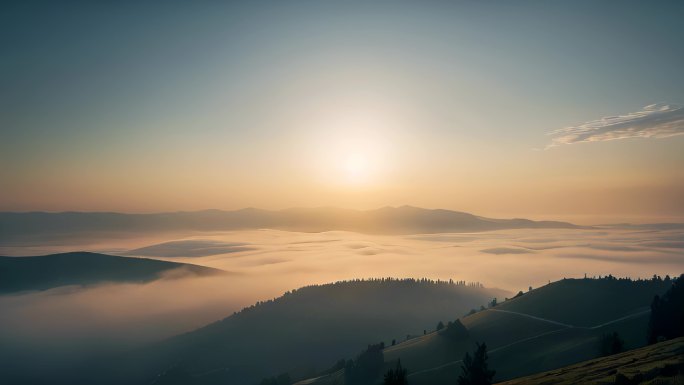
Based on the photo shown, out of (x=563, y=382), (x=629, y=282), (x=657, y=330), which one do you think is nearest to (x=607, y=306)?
(x=629, y=282)

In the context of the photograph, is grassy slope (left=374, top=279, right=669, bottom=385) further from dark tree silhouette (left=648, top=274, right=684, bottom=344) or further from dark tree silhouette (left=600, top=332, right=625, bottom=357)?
dark tree silhouette (left=648, top=274, right=684, bottom=344)

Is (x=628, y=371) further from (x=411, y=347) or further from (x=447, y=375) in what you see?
(x=411, y=347)

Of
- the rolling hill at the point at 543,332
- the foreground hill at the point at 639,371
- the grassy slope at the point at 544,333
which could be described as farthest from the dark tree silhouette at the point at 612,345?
the foreground hill at the point at 639,371

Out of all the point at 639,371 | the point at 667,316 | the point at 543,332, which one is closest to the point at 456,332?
the point at 543,332

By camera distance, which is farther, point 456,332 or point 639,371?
point 456,332

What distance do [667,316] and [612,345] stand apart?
62.7 ft

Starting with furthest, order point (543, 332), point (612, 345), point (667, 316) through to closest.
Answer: point (543, 332) < point (667, 316) < point (612, 345)

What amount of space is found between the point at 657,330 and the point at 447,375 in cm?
6342

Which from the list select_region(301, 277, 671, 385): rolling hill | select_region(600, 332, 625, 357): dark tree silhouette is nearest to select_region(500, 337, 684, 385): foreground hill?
select_region(600, 332, 625, 357): dark tree silhouette

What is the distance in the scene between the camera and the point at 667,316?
110 meters

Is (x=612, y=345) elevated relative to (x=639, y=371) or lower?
lower

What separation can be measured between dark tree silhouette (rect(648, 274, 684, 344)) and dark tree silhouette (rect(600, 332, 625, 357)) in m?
8.93

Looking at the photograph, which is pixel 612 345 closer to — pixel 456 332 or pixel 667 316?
pixel 667 316

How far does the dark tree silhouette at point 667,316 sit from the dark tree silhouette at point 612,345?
352 inches
